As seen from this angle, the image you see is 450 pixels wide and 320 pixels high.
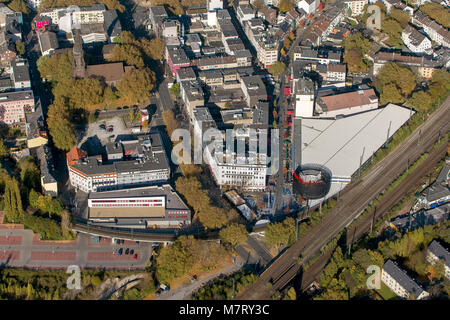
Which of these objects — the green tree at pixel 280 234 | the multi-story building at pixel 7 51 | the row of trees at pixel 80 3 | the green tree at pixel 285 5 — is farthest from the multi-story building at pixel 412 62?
the multi-story building at pixel 7 51

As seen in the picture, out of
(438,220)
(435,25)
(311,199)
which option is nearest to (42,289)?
(311,199)

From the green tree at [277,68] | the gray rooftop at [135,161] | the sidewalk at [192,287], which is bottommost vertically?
the sidewalk at [192,287]

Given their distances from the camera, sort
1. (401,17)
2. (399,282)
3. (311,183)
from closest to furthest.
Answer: (399,282) → (311,183) → (401,17)

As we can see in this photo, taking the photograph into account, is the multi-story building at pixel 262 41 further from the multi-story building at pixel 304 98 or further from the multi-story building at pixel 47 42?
the multi-story building at pixel 47 42

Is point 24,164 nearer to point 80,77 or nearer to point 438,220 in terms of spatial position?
point 80,77

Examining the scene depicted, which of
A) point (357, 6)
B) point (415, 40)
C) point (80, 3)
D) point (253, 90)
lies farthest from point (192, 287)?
point (80, 3)

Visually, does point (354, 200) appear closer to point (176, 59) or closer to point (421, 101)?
point (421, 101)
